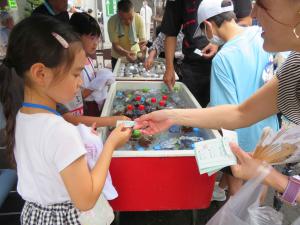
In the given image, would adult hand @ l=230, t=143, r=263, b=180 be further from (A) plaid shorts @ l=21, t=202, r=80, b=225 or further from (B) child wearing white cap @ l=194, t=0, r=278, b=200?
(B) child wearing white cap @ l=194, t=0, r=278, b=200

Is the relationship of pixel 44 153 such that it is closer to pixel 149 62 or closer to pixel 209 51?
pixel 209 51

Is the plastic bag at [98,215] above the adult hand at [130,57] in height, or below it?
below

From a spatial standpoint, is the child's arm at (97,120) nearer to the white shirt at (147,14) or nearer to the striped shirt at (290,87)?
the striped shirt at (290,87)

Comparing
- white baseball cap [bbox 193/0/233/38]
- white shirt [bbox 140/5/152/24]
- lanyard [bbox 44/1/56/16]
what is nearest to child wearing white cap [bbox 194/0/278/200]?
white baseball cap [bbox 193/0/233/38]

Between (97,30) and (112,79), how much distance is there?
391 millimetres

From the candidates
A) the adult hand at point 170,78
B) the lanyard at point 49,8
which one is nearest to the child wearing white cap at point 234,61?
the adult hand at point 170,78

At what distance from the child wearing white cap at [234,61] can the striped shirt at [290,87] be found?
556mm

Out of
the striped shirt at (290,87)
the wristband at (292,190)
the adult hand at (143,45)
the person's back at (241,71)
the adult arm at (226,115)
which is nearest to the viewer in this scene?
the wristband at (292,190)

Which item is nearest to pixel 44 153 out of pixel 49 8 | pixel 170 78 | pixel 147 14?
pixel 170 78

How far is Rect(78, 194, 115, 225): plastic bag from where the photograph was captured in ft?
3.28

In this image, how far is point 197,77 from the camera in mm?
2250

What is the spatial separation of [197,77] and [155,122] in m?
0.98

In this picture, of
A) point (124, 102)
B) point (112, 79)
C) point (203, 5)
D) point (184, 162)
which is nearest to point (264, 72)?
point (203, 5)

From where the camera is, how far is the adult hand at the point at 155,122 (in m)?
1.38
